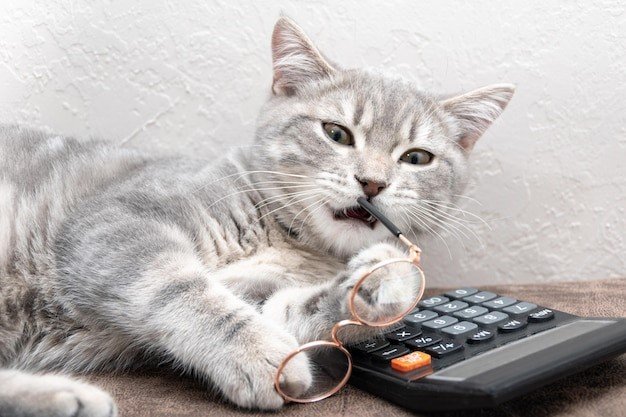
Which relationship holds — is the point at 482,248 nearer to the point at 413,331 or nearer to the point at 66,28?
the point at 413,331

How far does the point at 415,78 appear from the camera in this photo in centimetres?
144

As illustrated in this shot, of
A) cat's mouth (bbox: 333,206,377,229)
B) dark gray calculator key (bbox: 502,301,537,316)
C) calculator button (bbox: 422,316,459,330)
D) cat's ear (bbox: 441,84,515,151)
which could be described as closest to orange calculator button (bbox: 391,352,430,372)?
calculator button (bbox: 422,316,459,330)

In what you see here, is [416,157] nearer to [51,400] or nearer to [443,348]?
[443,348]

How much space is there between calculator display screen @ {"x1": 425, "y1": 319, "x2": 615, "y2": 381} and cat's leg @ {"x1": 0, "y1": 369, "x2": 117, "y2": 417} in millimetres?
378

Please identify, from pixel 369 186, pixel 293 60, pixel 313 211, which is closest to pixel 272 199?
pixel 313 211

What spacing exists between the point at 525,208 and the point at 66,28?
3.75ft

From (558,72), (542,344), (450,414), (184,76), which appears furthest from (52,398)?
(558,72)

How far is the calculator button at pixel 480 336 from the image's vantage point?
32.4 inches

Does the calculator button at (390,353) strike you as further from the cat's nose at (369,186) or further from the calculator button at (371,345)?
the cat's nose at (369,186)

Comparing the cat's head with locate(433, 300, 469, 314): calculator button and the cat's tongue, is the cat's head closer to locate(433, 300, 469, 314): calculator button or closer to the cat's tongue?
the cat's tongue

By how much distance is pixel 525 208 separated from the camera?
4.76ft

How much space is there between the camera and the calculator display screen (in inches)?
27.9

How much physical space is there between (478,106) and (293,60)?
0.38 metres

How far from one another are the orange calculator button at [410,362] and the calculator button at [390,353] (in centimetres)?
1
